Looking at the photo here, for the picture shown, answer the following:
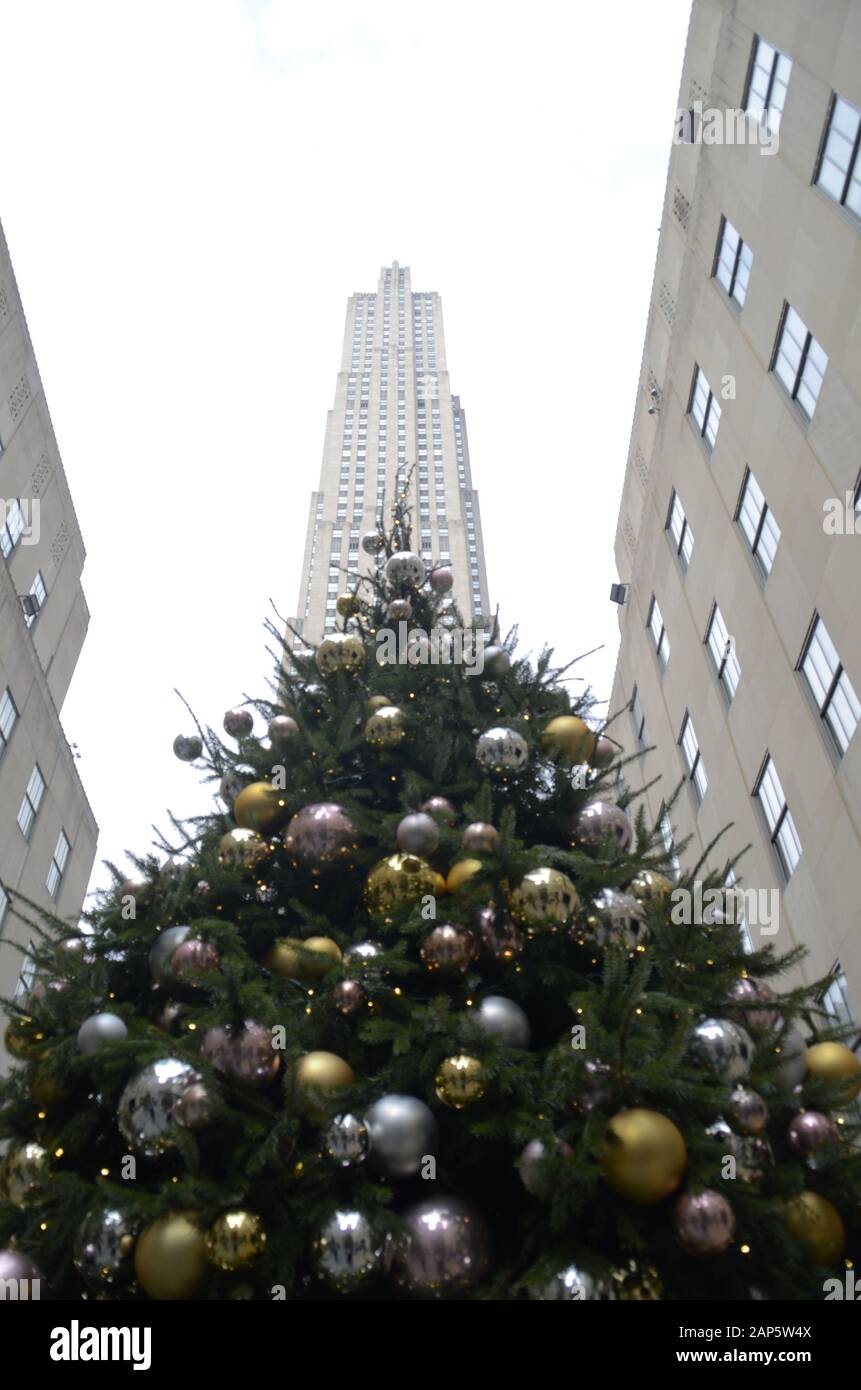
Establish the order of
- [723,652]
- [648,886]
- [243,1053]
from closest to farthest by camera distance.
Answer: [243,1053], [648,886], [723,652]

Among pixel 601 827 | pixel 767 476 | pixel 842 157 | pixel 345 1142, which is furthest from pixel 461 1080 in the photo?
pixel 842 157

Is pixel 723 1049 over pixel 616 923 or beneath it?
beneath

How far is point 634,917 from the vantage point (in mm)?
6000

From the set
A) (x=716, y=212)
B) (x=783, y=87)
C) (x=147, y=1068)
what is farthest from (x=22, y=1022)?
(x=716, y=212)

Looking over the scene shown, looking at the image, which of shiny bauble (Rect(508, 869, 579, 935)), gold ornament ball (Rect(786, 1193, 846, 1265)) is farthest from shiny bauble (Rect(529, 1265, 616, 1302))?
shiny bauble (Rect(508, 869, 579, 935))

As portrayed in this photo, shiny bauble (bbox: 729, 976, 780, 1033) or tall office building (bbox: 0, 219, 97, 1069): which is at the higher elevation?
tall office building (bbox: 0, 219, 97, 1069)

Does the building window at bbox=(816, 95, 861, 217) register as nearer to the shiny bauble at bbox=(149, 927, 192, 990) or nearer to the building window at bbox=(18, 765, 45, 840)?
the shiny bauble at bbox=(149, 927, 192, 990)

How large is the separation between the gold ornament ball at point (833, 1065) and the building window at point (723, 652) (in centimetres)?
1395

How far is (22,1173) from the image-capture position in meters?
5.17

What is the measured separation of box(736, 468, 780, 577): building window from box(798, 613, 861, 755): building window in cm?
241

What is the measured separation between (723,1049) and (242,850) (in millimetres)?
3525

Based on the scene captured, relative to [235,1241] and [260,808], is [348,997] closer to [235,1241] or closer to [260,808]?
[235,1241]

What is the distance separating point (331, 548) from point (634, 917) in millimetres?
69368

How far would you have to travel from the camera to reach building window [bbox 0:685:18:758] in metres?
24.9
